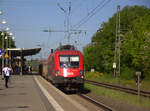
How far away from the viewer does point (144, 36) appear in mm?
39062

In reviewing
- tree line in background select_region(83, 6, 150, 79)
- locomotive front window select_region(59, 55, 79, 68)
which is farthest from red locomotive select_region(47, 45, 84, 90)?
tree line in background select_region(83, 6, 150, 79)

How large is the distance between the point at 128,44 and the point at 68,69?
24.1 metres

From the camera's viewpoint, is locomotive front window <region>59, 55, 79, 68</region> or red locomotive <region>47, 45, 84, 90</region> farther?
locomotive front window <region>59, 55, 79, 68</region>

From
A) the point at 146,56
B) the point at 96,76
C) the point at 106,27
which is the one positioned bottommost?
the point at 96,76

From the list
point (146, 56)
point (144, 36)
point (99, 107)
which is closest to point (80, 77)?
point (99, 107)

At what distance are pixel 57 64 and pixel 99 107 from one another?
661 centimetres

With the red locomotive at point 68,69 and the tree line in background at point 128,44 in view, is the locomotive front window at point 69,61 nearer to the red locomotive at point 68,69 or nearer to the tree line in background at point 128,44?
the red locomotive at point 68,69

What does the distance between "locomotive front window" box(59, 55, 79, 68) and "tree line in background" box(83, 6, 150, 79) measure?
17896 millimetres

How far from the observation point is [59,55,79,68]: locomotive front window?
19297mm

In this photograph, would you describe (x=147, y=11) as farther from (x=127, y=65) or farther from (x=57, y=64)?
(x=57, y=64)

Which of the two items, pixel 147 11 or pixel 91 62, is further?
pixel 91 62

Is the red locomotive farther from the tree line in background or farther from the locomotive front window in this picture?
the tree line in background

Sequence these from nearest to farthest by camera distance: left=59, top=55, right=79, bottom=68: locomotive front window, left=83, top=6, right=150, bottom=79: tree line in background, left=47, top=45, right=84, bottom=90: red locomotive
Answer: left=47, top=45, right=84, bottom=90: red locomotive, left=59, top=55, right=79, bottom=68: locomotive front window, left=83, top=6, right=150, bottom=79: tree line in background

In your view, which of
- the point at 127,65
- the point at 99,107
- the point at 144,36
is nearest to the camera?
the point at 99,107
